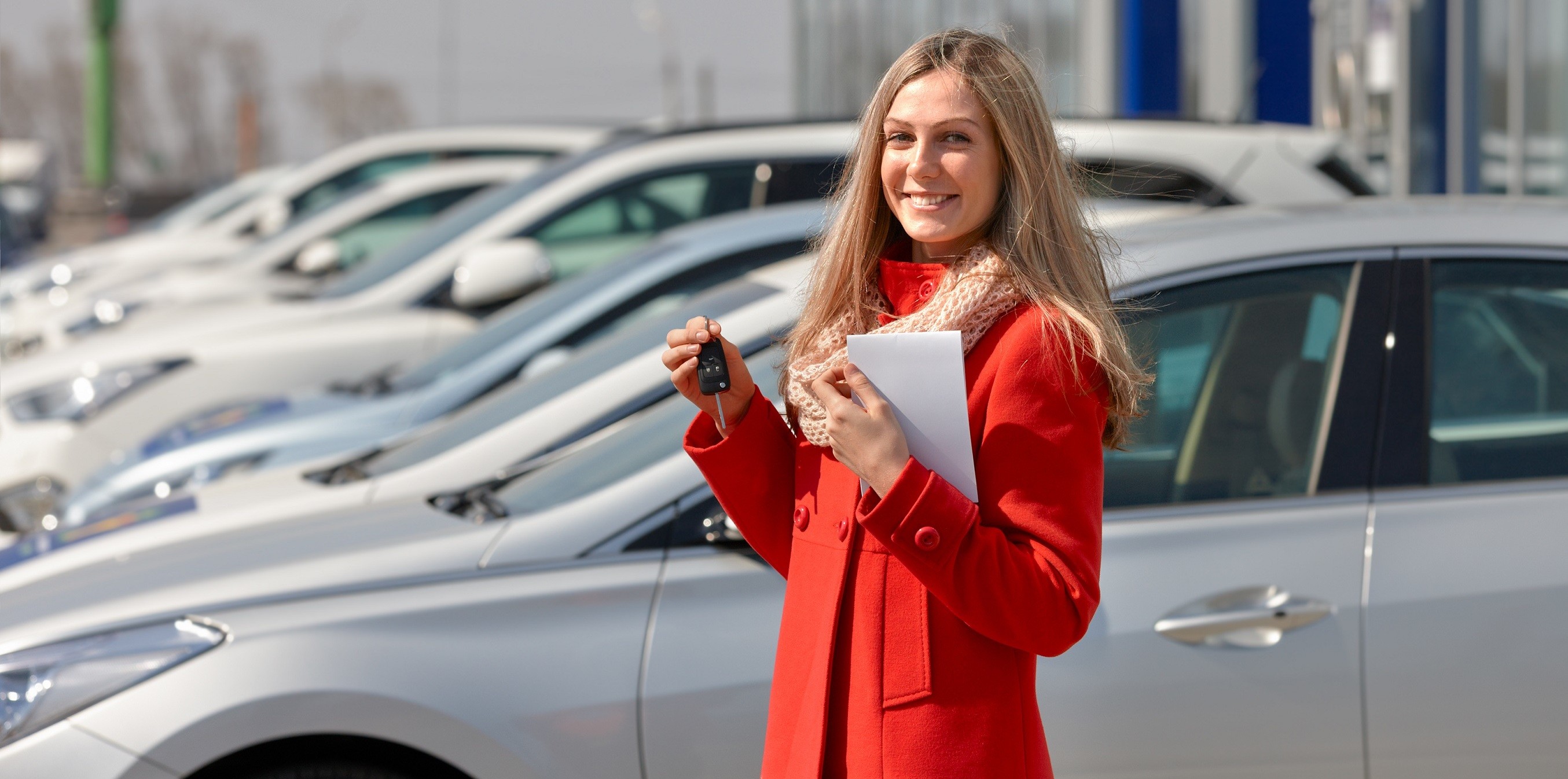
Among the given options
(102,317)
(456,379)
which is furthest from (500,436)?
(102,317)

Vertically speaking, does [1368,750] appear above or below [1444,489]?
below

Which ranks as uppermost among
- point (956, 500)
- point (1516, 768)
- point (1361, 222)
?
point (1361, 222)

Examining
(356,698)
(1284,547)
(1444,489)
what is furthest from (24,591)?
(1444,489)

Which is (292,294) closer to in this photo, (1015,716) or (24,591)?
(24,591)

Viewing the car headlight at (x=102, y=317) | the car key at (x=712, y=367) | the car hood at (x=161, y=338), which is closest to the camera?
the car key at (x=712, y=367)

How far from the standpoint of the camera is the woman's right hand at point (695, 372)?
5.98 feet

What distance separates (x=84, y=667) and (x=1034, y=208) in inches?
69.2

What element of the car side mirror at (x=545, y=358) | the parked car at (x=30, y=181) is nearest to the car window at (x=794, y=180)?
the car side mirror at (x=545, y=358)

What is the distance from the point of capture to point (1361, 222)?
2.74 meters

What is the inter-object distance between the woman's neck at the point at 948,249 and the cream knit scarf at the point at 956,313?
0.02 metres

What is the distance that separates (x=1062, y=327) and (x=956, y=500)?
0.79 feet

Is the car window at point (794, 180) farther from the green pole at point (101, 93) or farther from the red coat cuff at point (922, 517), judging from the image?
the green pole at point (101, 93)

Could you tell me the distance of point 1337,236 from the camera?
270 centimetres

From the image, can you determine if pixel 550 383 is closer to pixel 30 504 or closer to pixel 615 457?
pixel 615 457
